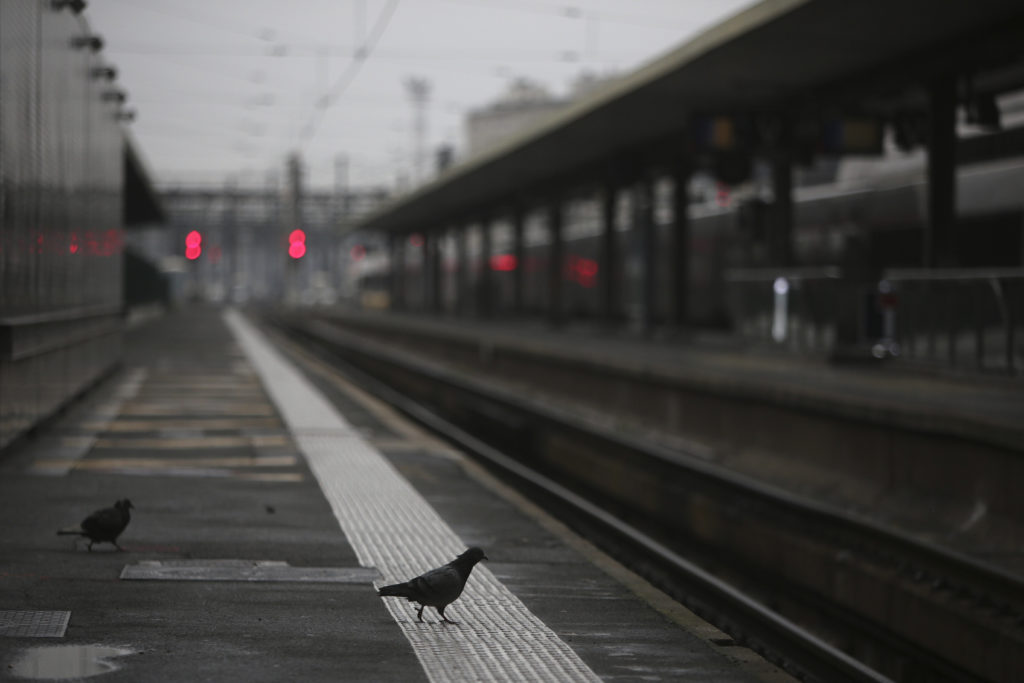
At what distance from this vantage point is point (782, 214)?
2512cm

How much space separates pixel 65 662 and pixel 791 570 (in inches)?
289

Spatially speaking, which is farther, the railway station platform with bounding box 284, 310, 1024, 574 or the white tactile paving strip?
the railway station platform with bounding box 284, 310, 1024, 574

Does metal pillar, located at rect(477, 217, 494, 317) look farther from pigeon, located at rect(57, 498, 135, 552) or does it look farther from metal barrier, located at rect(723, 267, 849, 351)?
pigeon, located at rect(57, 498, 135, 552)

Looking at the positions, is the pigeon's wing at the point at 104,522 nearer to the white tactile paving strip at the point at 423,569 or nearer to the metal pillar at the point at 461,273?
the white tactile paving strip at the point at 423,569

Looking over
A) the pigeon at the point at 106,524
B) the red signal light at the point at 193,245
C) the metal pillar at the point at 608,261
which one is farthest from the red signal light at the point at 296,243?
the pigeon at the point at 106,524

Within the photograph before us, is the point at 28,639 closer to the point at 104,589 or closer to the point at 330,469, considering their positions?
the point at 104,589

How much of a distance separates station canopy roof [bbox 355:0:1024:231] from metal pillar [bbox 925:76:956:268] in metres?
0.34

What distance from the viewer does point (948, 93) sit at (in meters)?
19.5

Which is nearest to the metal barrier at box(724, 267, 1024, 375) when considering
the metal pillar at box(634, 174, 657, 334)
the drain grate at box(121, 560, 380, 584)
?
the metal pillar at box(634, 174, 657, 334)

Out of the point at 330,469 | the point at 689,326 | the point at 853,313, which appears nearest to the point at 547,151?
the point at 689,326

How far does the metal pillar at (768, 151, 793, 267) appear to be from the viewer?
24906 millimetres

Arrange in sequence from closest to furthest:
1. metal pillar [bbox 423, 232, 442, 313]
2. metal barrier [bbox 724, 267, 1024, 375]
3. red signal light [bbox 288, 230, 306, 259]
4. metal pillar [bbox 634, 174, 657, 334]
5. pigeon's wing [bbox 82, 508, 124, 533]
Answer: pigeon's wing [bbox 82, 508, 124, 533] → metal barrier [bbox 724, 267, 1024, 375] → metal pillar [bbox 634, 174, 657, 334] → red signal light [bbox 288, 230, 306, 259] → metal pillar [bbox 423, 232, 442, 313]

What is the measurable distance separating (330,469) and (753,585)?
3487 mm

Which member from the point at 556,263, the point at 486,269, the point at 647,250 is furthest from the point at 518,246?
the point at 647,250
